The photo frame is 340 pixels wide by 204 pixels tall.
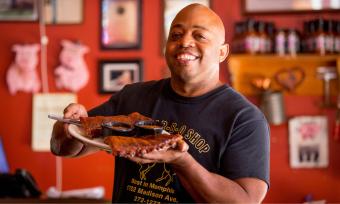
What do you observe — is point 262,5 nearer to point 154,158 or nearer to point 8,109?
point 8,109

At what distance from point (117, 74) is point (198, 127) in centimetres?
174

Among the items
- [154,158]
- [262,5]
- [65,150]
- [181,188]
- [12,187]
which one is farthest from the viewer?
[262,5]

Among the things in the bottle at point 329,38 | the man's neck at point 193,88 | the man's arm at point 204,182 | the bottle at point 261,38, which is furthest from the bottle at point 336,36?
the man's arm at point 204,182

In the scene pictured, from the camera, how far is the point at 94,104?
9.22 feet

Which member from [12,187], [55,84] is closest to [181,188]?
[12,187]

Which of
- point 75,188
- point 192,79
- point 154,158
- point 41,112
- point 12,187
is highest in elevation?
point 192,79

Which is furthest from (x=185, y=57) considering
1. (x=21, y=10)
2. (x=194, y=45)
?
(x=21, y=10)

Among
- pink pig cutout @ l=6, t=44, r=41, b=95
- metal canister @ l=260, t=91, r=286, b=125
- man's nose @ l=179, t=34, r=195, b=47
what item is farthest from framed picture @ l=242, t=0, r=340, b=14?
man's nose @ l=179, t=34, r=195, b=47

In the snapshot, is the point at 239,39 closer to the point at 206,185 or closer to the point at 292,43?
the point at 292,43

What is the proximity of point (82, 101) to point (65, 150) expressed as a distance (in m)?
1.62

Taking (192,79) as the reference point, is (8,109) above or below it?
below

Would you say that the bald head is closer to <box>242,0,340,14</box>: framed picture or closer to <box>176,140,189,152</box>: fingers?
<box>176,140,189,152</box>: fingers

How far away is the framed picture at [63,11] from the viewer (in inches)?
111

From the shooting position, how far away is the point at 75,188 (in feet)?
9.22
